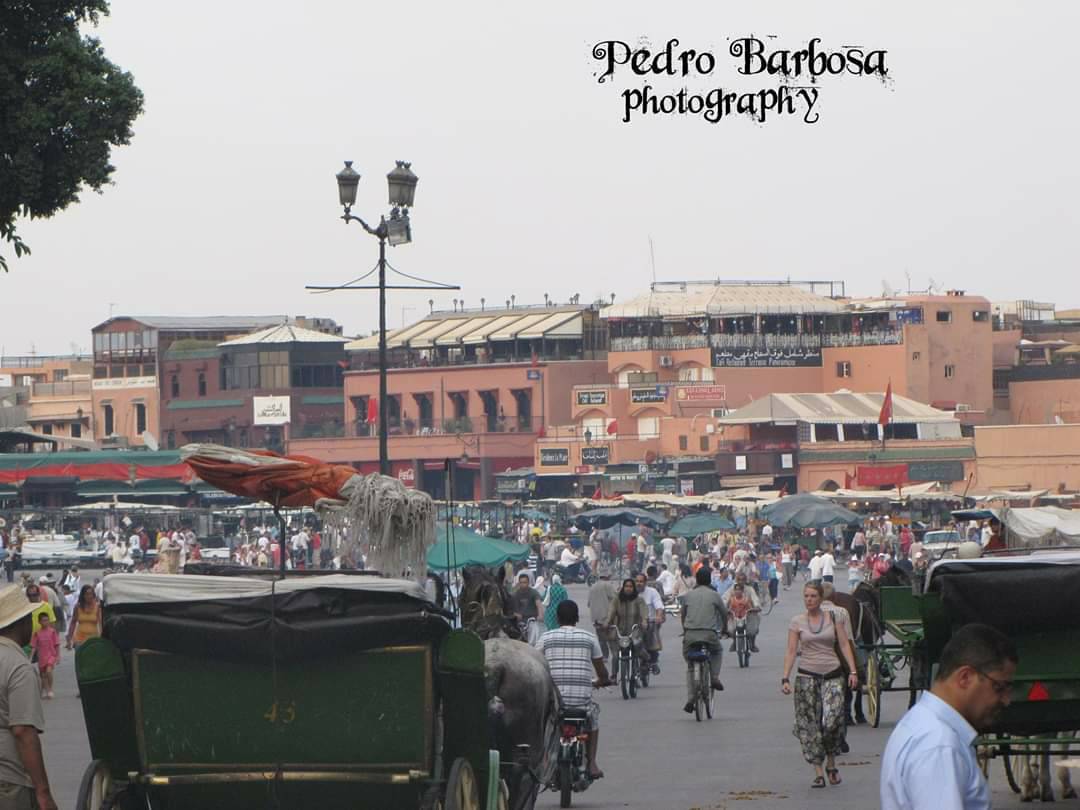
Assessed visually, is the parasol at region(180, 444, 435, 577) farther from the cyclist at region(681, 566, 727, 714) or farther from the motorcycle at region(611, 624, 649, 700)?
the motorcycle at region(611, 624, 649, 700)

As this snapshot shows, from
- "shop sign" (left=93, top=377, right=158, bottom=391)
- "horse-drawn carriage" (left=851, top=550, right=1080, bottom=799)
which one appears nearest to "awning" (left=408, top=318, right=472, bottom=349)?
"shop sign" (left=93, top=377, right=158, bottom=391)

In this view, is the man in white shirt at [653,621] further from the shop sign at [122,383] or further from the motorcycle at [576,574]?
the shop sign at [122,383]

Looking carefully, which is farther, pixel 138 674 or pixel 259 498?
pixel 259 498

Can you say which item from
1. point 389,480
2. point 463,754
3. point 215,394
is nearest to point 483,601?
point 389,480

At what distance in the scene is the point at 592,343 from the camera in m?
113

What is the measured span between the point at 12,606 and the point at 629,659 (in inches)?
659

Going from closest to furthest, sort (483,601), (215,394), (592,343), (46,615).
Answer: (483,601) → (46,615) → (592,343) → (215,394)

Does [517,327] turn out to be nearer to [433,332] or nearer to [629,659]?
[433,332]

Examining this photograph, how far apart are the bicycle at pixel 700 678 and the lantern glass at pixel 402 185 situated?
18.9 ft

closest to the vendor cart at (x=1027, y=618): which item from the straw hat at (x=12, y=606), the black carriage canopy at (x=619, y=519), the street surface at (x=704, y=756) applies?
the street surface at (x=704, y=756)

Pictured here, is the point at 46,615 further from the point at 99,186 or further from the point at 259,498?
the point at 259,498

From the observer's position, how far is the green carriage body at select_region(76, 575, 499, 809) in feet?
31.9

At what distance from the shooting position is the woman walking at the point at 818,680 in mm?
14828

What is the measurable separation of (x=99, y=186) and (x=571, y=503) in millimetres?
59628
